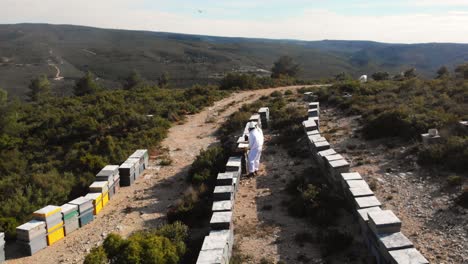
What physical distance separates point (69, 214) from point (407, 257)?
8698 millimetres

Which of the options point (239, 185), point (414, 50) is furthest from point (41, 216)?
point (414, 50)

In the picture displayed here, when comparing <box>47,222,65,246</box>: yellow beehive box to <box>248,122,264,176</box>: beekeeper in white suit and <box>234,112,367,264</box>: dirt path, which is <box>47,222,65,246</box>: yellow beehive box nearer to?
<box>234,112,367,264</box>: dirt path

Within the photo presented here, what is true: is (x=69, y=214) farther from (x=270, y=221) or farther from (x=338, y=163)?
(x=338, y=163)

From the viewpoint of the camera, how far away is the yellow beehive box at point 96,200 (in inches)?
486

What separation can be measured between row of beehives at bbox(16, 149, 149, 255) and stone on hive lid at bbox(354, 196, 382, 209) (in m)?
7.60

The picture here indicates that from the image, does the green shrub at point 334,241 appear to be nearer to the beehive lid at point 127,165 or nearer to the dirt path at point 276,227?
the dirt path at point 276,227

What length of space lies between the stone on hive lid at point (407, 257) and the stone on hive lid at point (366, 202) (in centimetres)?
195

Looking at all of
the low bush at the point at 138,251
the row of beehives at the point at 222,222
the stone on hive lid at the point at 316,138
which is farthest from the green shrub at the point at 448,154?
the low bush at the point at 138,251

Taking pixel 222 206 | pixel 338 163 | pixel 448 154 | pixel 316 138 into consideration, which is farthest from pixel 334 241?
pixel 316 138

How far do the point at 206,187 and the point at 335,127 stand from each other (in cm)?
833

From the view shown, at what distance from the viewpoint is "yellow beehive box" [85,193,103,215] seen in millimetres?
12334

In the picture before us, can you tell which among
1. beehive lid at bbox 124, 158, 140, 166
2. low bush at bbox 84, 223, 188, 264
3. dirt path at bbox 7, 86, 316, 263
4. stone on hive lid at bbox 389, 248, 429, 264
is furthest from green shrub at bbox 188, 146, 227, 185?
stone on hive lid at bbox 389, 248, 429, 264

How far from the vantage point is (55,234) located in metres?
11.0

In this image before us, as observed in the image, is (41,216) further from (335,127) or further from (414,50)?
(414,50)
